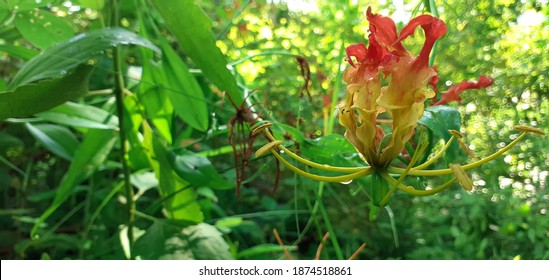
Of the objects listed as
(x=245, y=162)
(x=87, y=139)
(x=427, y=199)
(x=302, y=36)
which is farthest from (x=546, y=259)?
(x=302, y=36)

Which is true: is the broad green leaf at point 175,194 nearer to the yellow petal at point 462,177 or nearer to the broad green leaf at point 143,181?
the broad green leaf at point 143,181

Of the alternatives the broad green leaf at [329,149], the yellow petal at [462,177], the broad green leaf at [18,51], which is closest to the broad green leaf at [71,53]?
the broad green leaf at [18,51]

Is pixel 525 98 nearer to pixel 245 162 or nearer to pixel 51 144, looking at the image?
pixel 245 162

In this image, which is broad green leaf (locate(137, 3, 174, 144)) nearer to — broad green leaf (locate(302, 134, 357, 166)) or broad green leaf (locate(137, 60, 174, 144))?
broad green leaf (locate(137, 60, 174, 144))

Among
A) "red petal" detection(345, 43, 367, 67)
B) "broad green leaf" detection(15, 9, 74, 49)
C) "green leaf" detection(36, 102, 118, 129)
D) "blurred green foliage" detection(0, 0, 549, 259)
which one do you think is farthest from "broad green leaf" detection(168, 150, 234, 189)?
"red petal" detection(345, 43, 367, 67)

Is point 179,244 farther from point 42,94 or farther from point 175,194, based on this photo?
point 42,94

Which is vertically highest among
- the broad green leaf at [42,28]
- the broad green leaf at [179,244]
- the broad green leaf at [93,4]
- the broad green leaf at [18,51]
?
the broad green leaf at [93,4]

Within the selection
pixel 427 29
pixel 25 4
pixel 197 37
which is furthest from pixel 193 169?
pixel 427 29

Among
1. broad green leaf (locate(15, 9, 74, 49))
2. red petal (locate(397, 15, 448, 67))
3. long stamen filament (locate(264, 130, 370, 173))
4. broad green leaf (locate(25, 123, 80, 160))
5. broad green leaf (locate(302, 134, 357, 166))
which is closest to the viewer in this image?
red petal (locate(397, 15, 448, 67))
